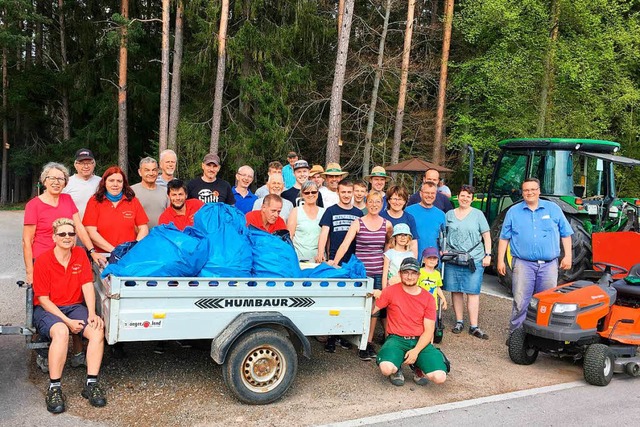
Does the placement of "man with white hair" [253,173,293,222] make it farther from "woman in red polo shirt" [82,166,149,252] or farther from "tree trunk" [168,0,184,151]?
"tree trunk" [168,0,184,151]

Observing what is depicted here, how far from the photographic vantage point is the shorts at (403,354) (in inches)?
185

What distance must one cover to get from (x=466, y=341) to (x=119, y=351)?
376cm

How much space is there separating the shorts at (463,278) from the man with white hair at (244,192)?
2.50 m

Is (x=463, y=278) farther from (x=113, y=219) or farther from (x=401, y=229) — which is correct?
(x=113, y=219)

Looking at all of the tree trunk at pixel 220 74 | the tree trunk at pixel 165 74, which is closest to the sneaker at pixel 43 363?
the tree trunk at pixel 220 74

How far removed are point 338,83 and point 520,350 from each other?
10.3 m

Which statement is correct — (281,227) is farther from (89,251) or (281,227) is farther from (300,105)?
(300,105)

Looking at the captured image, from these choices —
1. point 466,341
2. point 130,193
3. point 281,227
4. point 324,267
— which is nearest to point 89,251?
point 130,193

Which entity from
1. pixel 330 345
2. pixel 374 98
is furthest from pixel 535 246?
pixel 374 98

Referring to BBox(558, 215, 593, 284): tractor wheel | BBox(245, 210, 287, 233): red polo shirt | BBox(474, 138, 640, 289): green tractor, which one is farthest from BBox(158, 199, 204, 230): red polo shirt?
BBox(558, 215, 593, 284): tractor wheel

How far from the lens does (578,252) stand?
8.05 m

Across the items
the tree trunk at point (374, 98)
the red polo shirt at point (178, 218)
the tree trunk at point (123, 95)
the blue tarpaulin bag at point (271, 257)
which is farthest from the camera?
the tree trunk at point (123, 95)

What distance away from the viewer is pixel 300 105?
1988cm

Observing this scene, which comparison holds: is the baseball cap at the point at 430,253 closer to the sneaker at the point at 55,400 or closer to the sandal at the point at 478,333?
the sandal at the point at 478,333
